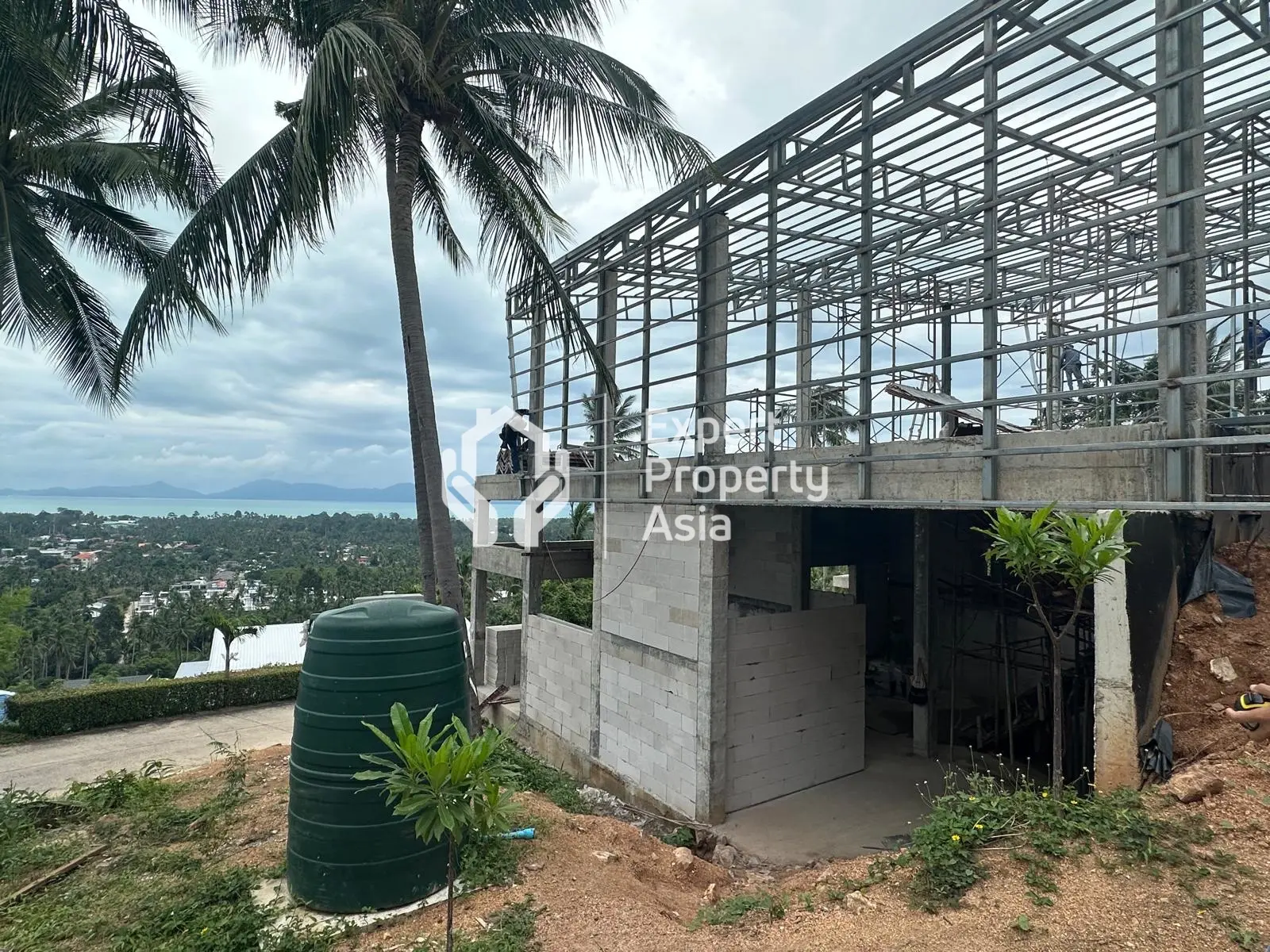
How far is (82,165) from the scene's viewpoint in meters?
11.7

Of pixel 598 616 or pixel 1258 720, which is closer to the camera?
pixel 1258 720

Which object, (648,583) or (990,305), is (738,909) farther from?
(648,583)

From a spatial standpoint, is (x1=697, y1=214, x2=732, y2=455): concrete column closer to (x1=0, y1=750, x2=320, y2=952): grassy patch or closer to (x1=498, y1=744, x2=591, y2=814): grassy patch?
(x1=498, y1=744, x2=591, y2=814): grassy patch

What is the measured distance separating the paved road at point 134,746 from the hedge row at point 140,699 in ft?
0.99

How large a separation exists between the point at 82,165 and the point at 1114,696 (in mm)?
15607

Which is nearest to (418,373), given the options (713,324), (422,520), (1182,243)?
(422,520)

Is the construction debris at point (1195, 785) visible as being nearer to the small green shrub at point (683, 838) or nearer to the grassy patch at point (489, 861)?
the grassy patch at point (489, 861)

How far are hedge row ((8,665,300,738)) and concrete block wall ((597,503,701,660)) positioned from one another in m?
11.2

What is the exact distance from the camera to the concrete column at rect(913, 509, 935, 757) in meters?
10.5

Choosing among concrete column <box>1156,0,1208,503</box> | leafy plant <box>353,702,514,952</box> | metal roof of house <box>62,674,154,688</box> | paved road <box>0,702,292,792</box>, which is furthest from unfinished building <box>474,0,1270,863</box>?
metal roof of house <box>62,674,154,688</box>

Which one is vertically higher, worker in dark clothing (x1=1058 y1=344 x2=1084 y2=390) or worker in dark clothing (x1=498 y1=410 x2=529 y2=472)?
worker in dark clothing (x1=1058 y1=344 x2=1084 y2=390)

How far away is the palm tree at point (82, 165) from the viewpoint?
786 centimetres

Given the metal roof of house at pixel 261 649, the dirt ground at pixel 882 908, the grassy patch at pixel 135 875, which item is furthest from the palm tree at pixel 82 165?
the metal roof of house at pixel 261 649

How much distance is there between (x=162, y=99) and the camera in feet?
28.8
